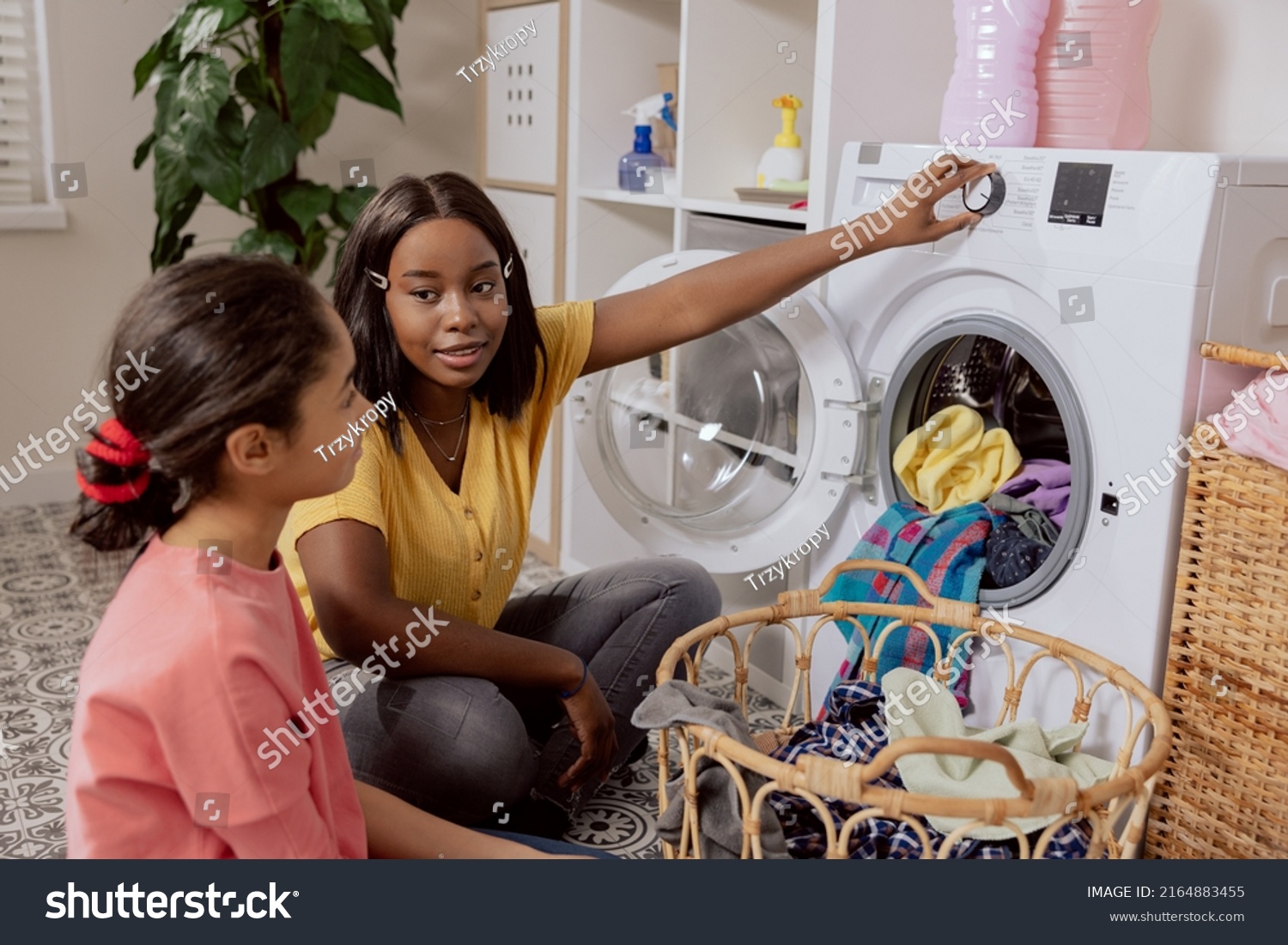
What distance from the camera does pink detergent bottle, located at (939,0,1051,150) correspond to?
1457mm

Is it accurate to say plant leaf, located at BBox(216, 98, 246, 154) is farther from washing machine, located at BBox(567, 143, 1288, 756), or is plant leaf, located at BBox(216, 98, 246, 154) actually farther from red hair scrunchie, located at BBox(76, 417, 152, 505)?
red hair scrunchie, located at BBox(76, 417, 152, 505)

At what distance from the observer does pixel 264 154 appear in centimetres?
227

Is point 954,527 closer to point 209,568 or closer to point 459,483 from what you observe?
point 459,483

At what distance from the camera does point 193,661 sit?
790 mm

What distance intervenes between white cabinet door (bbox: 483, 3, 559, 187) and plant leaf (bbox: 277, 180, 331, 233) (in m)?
0.39

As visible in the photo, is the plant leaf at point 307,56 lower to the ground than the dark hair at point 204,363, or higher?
higher

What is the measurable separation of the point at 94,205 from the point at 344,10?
2.99 feet

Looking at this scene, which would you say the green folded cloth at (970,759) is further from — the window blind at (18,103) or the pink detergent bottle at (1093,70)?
the window blind at (18,103)

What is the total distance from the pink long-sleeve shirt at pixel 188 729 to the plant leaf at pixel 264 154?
1.58m

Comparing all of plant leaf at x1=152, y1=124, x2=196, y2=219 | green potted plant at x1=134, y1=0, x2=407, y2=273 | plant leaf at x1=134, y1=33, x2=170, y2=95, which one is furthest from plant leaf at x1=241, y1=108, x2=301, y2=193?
plant leaf at x1=134, y1=33, x2=170, y2=95

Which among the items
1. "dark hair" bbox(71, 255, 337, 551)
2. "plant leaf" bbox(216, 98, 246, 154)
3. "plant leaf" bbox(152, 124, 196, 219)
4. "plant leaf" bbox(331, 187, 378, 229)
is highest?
"plant leaf" bbox(216, 98, 246, 154)

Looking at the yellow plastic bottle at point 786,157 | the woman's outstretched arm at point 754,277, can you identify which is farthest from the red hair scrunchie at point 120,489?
the yellow plastic bottle at point 786,157

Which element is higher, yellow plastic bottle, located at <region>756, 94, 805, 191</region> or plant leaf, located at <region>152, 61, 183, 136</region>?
plant leaf, located at <region>152, 61, 183, 136</region>

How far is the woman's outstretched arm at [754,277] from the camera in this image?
1409 mm
